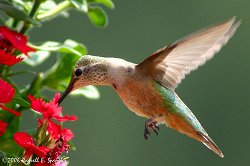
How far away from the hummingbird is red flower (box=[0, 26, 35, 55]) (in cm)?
15

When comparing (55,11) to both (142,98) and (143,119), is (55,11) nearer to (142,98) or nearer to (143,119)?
(142,98)

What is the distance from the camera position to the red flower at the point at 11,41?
1.58 m

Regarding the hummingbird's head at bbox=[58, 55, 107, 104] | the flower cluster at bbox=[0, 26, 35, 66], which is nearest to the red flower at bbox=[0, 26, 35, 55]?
the flower cluster at bbox=[0, 26, 35, 66]

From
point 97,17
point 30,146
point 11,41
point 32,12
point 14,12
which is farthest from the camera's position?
point 97,17

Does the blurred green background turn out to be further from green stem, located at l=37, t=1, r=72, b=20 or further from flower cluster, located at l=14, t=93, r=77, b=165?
flower cluster, located at l=14, t=93, r=77, b=165

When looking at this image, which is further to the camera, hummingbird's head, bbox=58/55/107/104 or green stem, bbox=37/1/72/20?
green stem, bbox=37/1/72/20

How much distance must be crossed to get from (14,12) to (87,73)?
9.0 inches

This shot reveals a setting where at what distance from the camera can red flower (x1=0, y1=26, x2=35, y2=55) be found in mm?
1585

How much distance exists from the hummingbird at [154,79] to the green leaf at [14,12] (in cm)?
16

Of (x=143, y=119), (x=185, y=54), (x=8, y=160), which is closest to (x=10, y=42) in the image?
(x=8, y=160)

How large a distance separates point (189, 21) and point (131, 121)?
33.8 inches

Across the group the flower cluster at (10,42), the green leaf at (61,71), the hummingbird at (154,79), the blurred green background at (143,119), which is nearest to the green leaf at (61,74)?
the green leaf at (61,71)

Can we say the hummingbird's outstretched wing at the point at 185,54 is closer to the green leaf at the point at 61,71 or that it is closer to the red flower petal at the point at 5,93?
the green leaf at the point at 61,71

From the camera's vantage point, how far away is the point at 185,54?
171 centimetres
